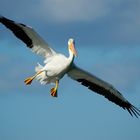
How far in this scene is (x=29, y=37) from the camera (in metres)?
30.2

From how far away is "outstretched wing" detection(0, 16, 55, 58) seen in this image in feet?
97.5

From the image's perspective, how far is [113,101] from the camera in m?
32.9

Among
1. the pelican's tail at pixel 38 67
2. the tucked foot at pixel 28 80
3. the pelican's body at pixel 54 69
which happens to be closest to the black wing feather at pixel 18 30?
the pelican's tail at pixel 38 67

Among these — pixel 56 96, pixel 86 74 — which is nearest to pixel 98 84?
pixel 86 74

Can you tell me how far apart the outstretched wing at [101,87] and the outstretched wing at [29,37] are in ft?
4.12

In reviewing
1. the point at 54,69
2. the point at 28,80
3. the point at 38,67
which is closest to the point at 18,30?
the point at 38,67

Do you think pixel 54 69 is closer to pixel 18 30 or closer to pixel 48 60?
pixel 48 60

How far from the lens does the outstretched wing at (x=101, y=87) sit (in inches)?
1233

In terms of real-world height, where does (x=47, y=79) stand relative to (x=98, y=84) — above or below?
below

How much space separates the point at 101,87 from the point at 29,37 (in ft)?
12.8

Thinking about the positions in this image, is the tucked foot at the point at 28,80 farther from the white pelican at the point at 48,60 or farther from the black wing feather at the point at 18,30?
the black wing feather at the point at 18,30

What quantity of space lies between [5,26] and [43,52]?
179 cm

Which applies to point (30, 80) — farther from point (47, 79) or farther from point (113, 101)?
point (113, 101)

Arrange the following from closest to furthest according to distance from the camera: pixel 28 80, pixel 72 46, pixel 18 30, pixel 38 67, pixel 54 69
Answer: pixel 54 69
pixel 28 80
pixel 38 67
pixel 18 30
pixel 72 46
